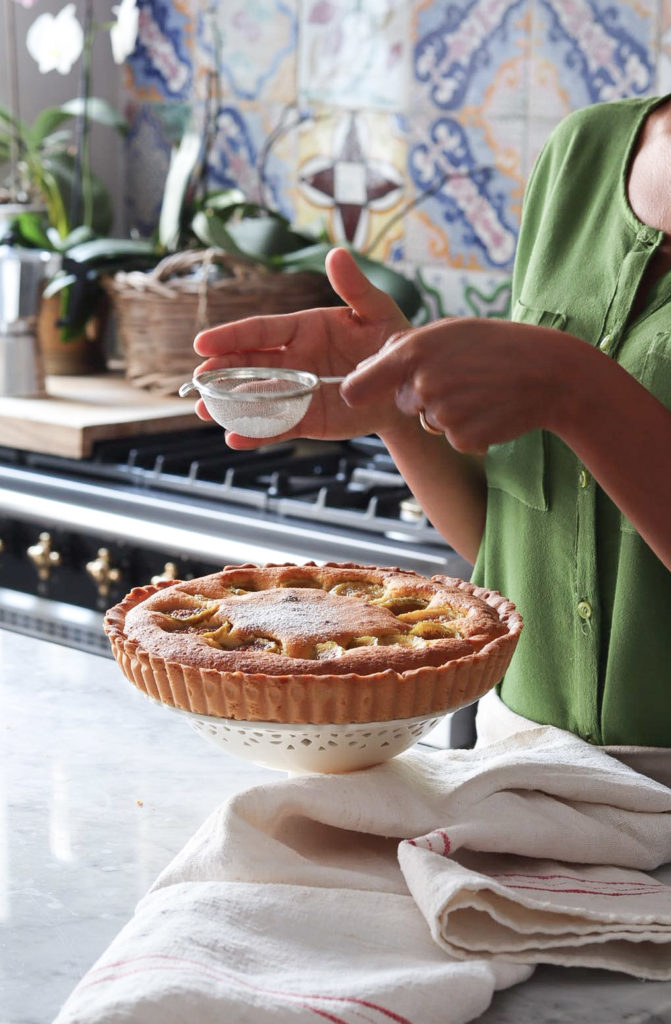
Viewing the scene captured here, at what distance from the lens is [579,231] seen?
1.25 m

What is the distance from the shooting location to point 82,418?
93.6 inches

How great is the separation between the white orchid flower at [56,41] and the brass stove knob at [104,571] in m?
1.03

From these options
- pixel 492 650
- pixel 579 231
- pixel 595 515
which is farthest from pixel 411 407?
pixel 579 231

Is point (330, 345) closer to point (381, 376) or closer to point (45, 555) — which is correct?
point (381, 376)

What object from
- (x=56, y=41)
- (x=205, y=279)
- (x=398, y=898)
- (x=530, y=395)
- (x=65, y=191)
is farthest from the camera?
(x=65, y=191)

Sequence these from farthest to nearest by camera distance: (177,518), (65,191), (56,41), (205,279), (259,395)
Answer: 1. (65,191)
2. (56,41)
3. (205,279)
4. (177,518)
5. (259,395)

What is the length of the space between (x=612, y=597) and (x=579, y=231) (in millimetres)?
332

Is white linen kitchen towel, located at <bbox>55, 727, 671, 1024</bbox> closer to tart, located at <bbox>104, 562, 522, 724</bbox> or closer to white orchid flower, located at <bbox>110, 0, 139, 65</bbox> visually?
tart, located at <bbox>104, 562, 522, 724</bbox>

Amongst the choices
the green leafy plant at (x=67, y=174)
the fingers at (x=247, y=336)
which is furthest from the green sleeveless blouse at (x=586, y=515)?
the green leafy plant at (x=67, y=174)

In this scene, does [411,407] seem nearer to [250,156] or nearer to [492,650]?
[492,650]

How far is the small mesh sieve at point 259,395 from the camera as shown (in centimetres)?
108

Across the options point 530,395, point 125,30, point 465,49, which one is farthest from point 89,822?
point 125,30

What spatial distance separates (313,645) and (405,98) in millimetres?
1894

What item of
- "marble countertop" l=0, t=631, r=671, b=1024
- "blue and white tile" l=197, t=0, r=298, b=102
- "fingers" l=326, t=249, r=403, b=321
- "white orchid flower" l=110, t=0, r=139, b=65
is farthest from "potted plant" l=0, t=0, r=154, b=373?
"fingers" l=326, t=249, r=403, b=321
